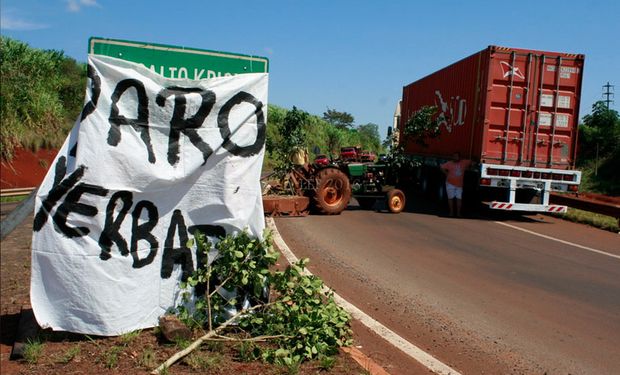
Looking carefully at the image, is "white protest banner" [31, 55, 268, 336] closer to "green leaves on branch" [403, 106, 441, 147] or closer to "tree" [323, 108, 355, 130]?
"green leaves on branch" [403, 106, 441, 147]

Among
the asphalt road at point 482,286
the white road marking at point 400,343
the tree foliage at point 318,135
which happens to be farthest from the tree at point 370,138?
the white road marking at point 400,343

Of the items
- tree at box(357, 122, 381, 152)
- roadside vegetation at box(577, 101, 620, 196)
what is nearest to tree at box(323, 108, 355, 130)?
tree at box(357, 122, 381, 152)

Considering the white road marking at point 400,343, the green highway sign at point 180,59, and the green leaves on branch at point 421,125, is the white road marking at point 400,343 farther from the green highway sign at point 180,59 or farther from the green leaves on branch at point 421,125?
the green leaves on branch at point 421,125

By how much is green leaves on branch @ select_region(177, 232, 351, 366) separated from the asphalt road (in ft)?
2.40

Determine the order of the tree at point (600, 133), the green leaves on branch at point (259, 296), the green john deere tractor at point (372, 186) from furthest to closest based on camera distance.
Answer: the tree at point (600, 133)
the green john deere tractor at point (372, 186)
the green leaves on branch at point (259, 296)

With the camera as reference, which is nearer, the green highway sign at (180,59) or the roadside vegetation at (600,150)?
the green highway sign at (180,59)

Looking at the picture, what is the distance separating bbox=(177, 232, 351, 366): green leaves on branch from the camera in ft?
13.6

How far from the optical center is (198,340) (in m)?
3.92

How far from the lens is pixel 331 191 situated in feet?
43.4

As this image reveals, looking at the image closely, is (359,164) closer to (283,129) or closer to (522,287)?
(283,129)

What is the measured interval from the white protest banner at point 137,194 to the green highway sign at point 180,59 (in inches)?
9.0

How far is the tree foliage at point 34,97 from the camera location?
19.3 metres

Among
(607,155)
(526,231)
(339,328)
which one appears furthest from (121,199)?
(607,155)

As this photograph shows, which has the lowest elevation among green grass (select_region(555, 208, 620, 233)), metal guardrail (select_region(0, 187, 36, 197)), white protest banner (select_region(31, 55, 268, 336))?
metal guardrail (select_region(0, 187, 36, 197))
